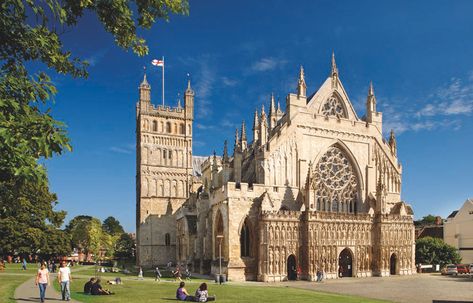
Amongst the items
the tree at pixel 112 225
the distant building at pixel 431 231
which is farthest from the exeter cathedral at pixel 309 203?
the tree at pixel 112 225

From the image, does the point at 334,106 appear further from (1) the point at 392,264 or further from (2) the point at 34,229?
(2) the point at 34,229

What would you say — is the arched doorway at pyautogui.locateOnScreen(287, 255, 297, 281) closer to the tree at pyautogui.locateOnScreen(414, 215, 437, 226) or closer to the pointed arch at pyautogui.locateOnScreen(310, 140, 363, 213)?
the pointed arch at pyautogui.locateOnScreen(310, 140, 363, 213)

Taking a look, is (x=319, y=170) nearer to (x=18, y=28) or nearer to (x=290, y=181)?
(x=290, y=181)

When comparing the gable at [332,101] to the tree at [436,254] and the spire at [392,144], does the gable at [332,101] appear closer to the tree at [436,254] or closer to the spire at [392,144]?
the spire at [392,144]

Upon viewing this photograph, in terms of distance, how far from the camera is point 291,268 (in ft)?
139

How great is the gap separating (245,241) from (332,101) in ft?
62.1

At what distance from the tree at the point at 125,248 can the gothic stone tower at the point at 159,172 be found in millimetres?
28013

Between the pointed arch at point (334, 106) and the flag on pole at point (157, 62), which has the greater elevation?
the flag on pole at point (157, 62)

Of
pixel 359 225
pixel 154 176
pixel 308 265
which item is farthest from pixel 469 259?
pixel 154 176

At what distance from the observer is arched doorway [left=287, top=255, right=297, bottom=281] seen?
4194cm

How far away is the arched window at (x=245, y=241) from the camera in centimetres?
4166

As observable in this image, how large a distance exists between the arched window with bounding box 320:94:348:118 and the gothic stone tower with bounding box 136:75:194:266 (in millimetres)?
31943

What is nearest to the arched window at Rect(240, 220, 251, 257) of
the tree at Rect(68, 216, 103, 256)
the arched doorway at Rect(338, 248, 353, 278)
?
the arched doorway at Rect(338, 248, 353, 278)

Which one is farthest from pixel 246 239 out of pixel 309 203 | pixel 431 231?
pixel 431 231
